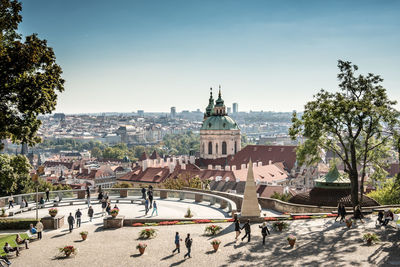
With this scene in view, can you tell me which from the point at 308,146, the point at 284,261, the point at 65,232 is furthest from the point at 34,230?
the point at 308,146

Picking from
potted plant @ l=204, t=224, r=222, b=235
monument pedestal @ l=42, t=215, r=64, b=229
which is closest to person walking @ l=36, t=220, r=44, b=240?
monument pedestal @ l=42, t=215, r=64, b=229

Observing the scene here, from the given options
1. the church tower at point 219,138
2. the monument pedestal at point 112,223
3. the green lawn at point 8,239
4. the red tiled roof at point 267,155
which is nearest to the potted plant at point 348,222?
the monument pedestal at point 112,223

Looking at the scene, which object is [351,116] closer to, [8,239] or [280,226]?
[280,226]

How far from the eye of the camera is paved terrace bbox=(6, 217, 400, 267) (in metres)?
20.3

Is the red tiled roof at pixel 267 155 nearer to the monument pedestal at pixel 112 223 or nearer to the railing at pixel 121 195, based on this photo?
the railing at pixel 121 195

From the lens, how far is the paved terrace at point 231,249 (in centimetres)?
2026

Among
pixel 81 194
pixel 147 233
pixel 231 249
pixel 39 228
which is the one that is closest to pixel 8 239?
pixel 39 228

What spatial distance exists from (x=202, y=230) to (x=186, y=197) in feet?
42.9

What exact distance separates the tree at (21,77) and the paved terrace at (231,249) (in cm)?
707

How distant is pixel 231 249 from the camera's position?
22188 millimetres

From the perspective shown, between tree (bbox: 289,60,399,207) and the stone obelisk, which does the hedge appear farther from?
tree (bbox: 289,60,399,207)

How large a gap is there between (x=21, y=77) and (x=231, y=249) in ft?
46.8

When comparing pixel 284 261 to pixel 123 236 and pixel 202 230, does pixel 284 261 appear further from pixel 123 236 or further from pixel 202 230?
pixel 123 236

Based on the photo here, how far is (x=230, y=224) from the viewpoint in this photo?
27.2 meters
